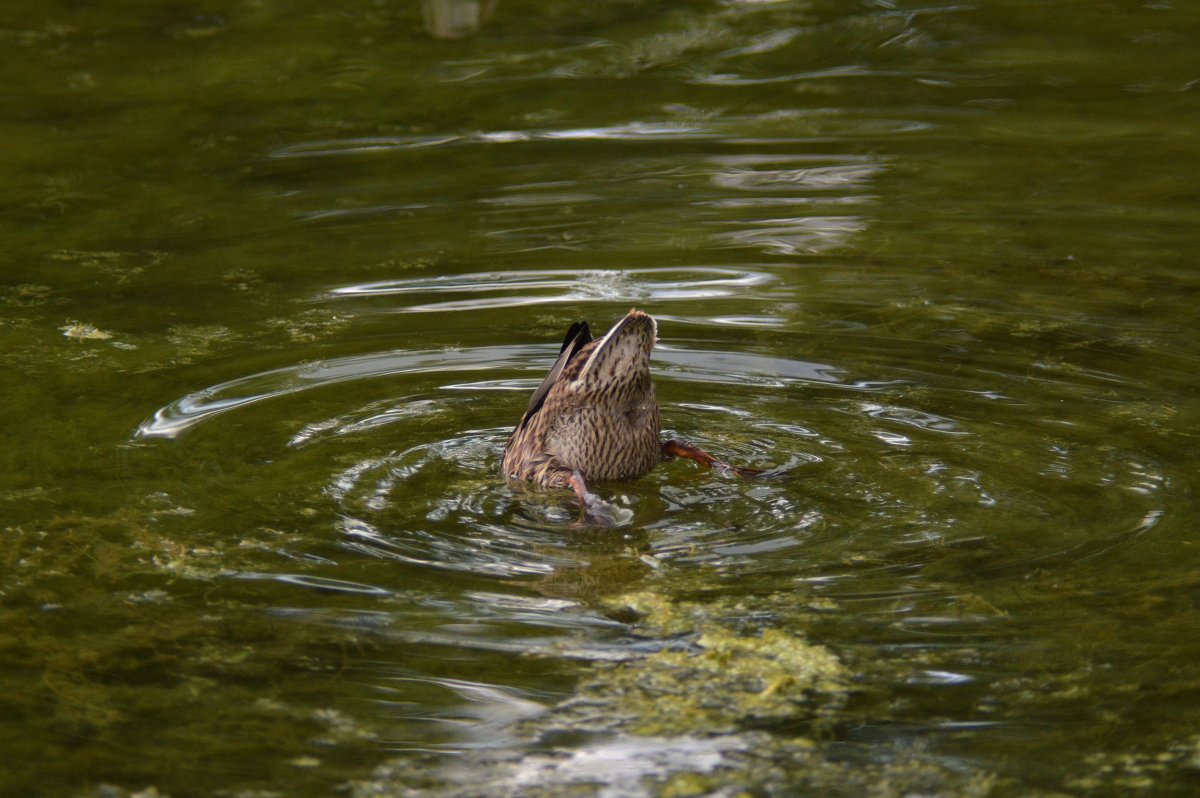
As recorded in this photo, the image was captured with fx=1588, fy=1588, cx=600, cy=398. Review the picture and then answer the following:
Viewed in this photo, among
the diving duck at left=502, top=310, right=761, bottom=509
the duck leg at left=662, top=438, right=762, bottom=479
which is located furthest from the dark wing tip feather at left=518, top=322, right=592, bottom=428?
the duck leg at left=662, top=438, right=762, bottom=479

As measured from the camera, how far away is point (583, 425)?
5977 millimetres

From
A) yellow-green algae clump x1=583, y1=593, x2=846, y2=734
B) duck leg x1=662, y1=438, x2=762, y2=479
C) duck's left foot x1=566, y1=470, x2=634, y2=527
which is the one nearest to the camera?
yellow-green algae clump x1=583, y1=593, x2=846, y2=734

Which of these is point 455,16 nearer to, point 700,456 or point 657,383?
point 657,383

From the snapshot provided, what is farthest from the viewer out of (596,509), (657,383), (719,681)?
(657,383)

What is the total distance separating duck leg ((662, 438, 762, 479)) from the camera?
18.9ft

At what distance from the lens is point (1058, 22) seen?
1179 centimetres

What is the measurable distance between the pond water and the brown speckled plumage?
6.8 inches

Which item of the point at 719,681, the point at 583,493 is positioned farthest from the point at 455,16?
the point at 719,681

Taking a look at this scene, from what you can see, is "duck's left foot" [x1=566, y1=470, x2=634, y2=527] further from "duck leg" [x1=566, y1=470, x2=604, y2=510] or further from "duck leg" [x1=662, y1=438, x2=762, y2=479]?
"duck leg" [x1=662, y1=438, x2=762, y2=479]

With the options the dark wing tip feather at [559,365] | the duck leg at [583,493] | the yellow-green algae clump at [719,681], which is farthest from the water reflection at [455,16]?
the yellow-green algae clump at [719,681]

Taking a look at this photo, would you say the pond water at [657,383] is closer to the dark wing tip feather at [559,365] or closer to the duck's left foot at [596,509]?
the duck's left foot at [596,509]

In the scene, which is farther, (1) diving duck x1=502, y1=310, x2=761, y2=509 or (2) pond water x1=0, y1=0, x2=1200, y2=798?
(1) diving duck x1=502, y1=310, x2=761, y2=509

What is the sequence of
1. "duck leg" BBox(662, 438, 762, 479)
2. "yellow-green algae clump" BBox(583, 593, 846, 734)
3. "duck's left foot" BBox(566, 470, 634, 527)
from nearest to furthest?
"yellow-green algae clump" BBox(583, 593, 846, 734) < "duck's left foot" BBox(566, 470, 634, 527) < "duck leg" BBox(662, 438, 762, 479)

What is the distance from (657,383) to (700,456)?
1009 millimetres
